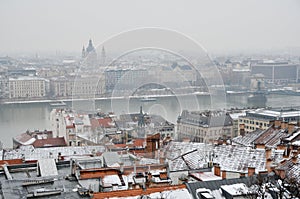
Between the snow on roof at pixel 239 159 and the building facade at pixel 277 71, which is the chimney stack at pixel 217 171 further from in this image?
the building facade at pixel 277 71

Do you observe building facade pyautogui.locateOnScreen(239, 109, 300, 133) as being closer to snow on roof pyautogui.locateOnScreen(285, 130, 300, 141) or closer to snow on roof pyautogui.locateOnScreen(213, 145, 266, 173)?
snow on roof pyautogui.locateOnScreen(285, 130, 300, 141)

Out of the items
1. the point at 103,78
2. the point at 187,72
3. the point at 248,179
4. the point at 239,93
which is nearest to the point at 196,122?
the point at 248,179

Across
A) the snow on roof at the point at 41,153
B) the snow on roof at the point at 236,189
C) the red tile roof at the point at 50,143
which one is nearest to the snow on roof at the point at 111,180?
the snow on roof at the point at 236,189

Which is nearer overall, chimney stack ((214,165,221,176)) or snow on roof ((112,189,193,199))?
snow on roof ((112,189,193,199))

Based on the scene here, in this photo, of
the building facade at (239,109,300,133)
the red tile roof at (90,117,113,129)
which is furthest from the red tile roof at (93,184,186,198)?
the building facade at (239,109,300,133)

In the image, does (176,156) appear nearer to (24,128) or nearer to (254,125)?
(254,125)
